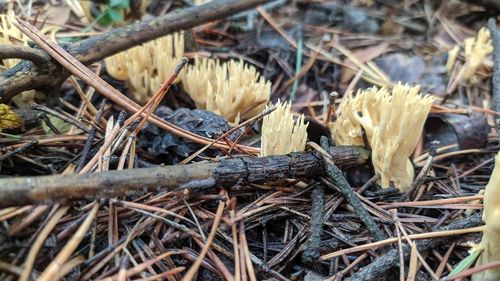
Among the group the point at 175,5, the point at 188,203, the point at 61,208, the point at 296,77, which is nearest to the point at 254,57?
the point at 296,77

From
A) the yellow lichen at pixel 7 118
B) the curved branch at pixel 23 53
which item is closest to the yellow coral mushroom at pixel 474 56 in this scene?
the curved branch at pixel 23 53

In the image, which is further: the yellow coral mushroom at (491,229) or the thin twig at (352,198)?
the thin twig at (352,198)

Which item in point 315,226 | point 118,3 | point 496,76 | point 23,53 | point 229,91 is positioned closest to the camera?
point 315,226

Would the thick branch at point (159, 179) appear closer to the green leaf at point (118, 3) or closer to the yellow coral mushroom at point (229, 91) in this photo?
the yellow coral mushroom at point (229, 91)

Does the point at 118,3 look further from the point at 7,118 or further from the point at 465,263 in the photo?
the point at 465,263

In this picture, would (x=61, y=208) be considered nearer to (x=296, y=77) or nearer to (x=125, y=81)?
(x=125, y=81)

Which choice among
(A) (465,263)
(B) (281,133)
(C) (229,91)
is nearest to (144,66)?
(C) (229,91)
